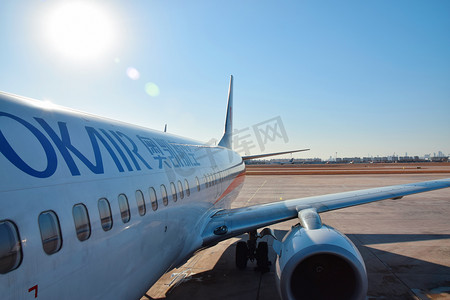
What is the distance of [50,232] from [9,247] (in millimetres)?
423

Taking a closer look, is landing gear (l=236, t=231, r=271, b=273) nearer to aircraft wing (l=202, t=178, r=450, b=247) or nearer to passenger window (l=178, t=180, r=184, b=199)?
aircraft wing (l=202, t=178, r=450, b=247)

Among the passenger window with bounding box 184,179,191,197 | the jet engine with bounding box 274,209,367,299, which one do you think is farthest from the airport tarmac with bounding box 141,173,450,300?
the passenger window with bounding box 184,179,191,197

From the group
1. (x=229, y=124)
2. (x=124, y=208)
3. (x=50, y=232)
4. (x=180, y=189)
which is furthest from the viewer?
(x=229, y=124)

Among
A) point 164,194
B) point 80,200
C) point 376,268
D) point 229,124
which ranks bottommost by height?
point 376,268

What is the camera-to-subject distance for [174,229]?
5773 mm

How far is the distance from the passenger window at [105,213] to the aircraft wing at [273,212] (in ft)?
13.1

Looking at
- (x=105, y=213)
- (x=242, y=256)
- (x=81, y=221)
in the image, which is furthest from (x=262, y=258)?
(x=81, y=221)

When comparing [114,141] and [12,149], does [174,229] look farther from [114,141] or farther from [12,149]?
[12,149]

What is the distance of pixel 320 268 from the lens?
17.9 feet

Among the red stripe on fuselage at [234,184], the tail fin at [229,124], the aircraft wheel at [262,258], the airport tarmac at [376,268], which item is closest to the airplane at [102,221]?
the airport tarmac at [376,268]

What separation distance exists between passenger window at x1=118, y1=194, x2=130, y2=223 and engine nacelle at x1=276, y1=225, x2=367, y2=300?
109 inches

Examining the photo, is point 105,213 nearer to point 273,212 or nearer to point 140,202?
point 140,202

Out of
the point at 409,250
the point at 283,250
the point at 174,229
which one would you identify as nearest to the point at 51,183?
the point at 174,229

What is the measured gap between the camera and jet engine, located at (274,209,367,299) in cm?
485
